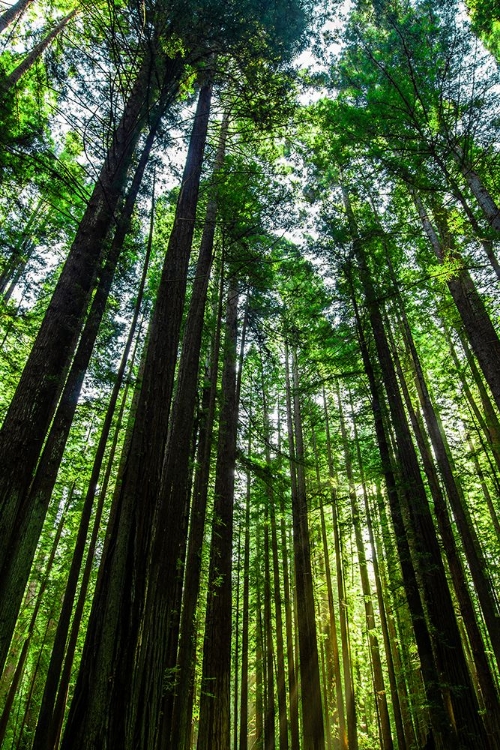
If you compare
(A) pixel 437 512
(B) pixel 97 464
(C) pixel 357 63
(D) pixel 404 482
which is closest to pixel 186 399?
(B) pixel 97 464

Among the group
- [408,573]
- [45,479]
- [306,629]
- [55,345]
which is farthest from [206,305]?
[306,629]

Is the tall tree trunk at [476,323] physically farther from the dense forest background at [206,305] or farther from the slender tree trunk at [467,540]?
the slender tree trunk at [467,540]

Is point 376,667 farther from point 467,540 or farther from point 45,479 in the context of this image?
point 45,479

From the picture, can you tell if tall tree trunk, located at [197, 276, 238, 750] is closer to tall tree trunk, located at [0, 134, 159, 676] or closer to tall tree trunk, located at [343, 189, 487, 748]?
tall tree trunk, located at [0, 134, 159, 676]

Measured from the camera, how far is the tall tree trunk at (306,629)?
26.5 ft

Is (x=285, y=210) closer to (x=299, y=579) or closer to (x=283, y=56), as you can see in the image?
(x=283, y=56)

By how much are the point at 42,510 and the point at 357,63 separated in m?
10.8

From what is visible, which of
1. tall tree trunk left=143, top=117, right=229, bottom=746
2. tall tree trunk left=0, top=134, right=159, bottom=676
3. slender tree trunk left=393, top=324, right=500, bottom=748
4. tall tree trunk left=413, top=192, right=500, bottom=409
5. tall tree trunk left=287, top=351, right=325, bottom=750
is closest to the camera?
tall tree trunk left=143, top=117, right=229, bottom=746

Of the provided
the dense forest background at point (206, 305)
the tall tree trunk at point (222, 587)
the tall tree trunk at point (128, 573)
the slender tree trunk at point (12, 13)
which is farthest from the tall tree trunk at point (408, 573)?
the slender tree trunk at point (12, 13)

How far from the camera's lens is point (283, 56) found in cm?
625

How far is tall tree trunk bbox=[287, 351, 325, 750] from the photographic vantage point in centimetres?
807

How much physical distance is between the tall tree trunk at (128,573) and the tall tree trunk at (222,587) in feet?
10.7

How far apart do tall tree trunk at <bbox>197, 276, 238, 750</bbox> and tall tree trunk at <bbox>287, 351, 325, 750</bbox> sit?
5.33ft

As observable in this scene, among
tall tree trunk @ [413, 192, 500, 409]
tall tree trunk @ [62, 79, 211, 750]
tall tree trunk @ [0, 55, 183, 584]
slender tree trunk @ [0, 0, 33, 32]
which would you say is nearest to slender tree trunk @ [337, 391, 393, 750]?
tall tree trunk @ [413, 192, 500, 409]
